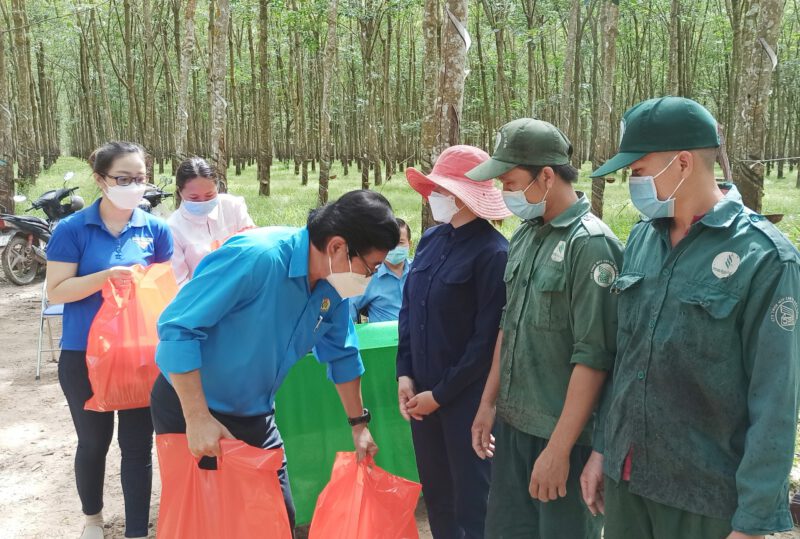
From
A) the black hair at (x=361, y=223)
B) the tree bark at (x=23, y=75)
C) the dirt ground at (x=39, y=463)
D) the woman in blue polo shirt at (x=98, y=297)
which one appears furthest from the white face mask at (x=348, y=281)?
the tree bark at (x=23, y=75)

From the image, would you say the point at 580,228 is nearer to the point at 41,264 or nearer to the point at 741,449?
the point at 741,449

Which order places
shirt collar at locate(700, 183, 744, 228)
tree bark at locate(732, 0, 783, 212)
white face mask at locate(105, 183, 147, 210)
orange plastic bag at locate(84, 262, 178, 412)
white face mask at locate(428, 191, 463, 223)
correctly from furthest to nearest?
tree bark at locate(732, 0, 783, 212) → white face mask at locate(105, 183, 147, 210) → orange plastic bag at locate(84, 262, 178, 412) → white face mask at locate(428, 191, 463, 223) → shirt collar at locate(700, 183, 744, 228)

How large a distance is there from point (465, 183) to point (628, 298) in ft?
3.15

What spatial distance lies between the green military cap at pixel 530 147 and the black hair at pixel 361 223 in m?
0.40

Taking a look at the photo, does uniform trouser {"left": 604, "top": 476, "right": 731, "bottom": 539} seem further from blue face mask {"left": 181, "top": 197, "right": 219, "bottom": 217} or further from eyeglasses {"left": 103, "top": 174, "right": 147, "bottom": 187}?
blue face mask {"left": 181, "top": 197, "right": 219, "bottom": 217}

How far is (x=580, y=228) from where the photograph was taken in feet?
6.68

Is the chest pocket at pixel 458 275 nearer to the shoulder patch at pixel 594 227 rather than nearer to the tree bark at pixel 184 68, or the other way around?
the shoulder patch at pixel 594 227

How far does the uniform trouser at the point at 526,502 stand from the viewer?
2.11 metres

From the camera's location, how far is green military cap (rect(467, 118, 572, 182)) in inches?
84.0

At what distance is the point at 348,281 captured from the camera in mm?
2105

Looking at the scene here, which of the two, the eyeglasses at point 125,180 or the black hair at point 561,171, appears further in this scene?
the eyeglasses at point 125,180

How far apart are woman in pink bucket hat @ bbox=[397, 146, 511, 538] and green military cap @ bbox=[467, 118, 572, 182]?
0.35 metres

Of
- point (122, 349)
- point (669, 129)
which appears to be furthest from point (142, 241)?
point (669, 129)

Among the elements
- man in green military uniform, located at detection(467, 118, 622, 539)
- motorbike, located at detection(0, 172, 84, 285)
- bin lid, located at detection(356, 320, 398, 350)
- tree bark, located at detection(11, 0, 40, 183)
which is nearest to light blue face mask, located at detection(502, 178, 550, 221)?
man in green military uniform, located at detection(467, 118, 622, 539)
